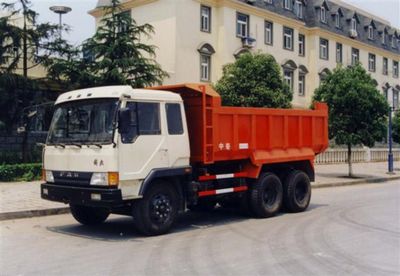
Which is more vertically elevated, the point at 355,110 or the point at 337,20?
the point at 337,20

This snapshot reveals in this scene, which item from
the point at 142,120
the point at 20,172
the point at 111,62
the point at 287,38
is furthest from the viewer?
the point at 287,38

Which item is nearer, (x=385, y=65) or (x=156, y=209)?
(x=156, y=209)

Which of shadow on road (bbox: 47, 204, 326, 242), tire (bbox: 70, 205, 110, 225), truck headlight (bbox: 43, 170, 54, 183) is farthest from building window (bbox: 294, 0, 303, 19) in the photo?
truck headlight (bbox: 43, 170, 54, 183)

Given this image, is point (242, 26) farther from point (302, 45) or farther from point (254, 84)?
point (254, 84)

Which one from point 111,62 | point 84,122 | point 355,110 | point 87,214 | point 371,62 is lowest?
Result: point 87,214

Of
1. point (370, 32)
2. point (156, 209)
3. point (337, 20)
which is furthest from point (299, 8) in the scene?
point (156, 209)

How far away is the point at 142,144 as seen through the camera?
29.1ft

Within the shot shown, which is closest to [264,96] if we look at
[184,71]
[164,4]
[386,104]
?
[386,104]

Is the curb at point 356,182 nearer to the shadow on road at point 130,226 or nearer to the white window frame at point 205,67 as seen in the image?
the shadow on road at point 130,226

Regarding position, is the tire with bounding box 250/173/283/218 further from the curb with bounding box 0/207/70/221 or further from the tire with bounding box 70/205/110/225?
the curb with bounding box 0/207/70/221

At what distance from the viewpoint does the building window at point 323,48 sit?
41.7m

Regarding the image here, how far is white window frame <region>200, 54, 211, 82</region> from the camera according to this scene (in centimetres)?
3089

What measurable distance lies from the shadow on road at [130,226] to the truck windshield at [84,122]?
1687 millimetres

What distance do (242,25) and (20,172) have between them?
20202 millimetres
